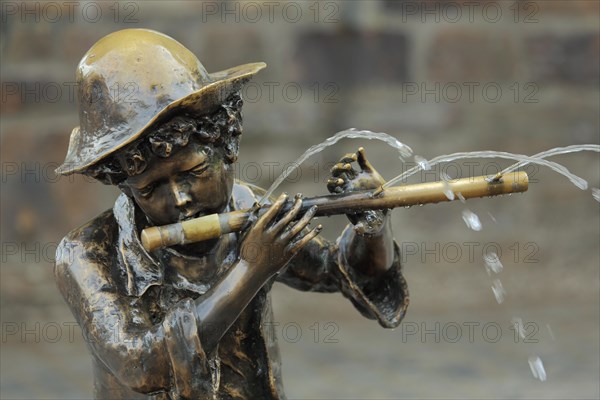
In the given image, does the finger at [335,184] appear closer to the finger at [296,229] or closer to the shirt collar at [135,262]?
the finger at [296,229]

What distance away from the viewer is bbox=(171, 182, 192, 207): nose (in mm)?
2641

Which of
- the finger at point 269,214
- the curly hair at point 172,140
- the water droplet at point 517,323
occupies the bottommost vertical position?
the water droplet at point 517,323

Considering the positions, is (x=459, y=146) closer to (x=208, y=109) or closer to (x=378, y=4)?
(x=378, y=4)

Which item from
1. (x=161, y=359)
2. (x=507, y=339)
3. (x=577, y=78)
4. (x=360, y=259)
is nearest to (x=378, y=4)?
(x=577, y=78)

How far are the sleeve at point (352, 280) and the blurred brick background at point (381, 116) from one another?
2673mm

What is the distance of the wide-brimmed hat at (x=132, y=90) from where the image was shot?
258 cm

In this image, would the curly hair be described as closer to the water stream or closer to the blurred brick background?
the water stream

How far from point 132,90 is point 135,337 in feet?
1.94

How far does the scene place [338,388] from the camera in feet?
16.8

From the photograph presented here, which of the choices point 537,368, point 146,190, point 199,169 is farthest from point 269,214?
point 537,368

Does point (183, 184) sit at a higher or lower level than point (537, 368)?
higher

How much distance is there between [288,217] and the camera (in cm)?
264

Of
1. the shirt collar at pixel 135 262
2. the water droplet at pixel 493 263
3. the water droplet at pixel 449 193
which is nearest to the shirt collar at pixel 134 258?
the shirt collar at pixel 135 262

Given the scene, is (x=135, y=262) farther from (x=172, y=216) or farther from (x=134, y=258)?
(x=172, y=216)
